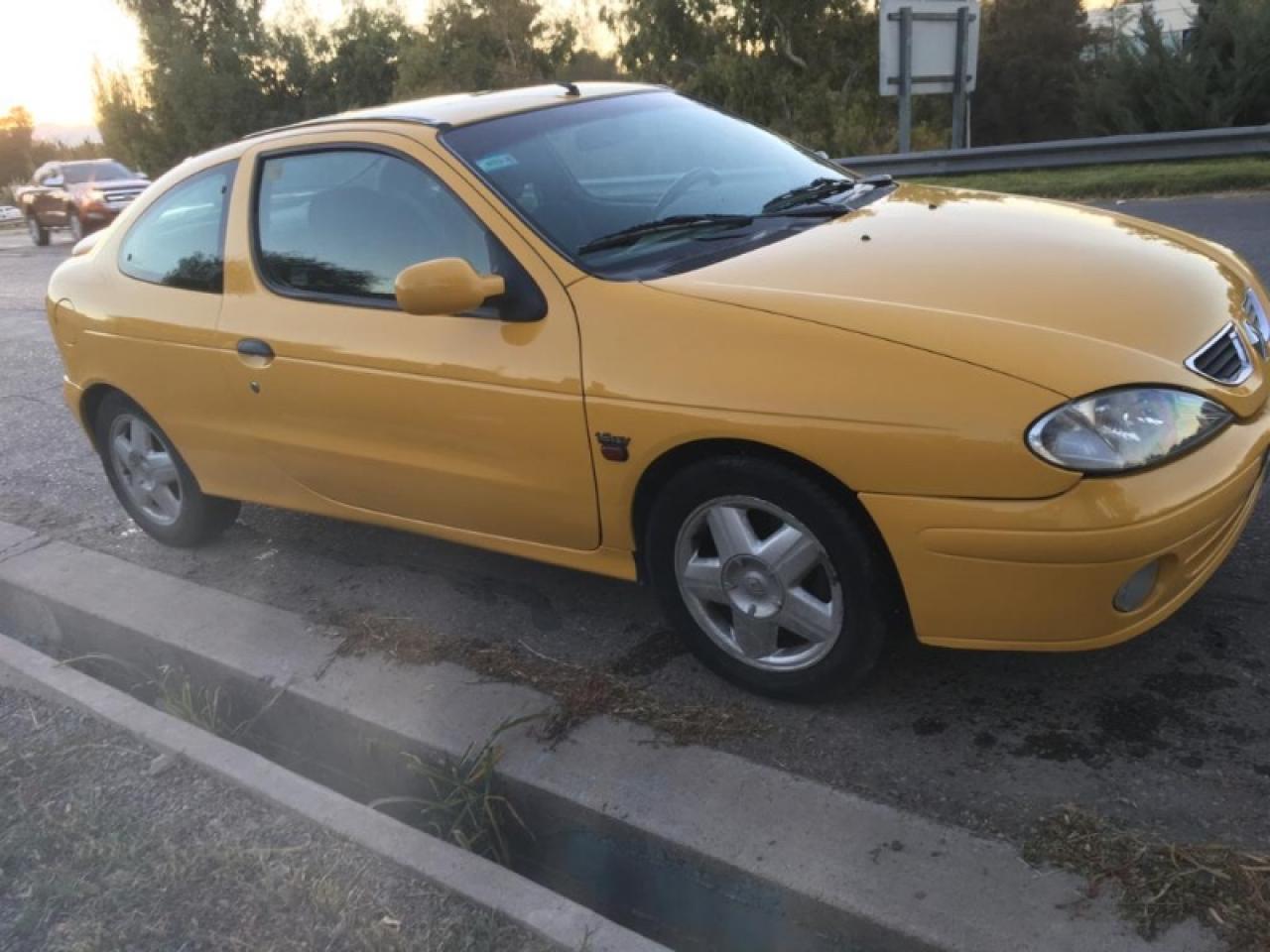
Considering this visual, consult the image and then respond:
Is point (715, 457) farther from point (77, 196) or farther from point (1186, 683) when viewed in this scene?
point (77, 196)

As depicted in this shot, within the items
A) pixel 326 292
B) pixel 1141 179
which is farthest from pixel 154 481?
pixel 1141 179

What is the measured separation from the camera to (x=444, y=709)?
336 centimetres

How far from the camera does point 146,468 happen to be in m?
4.82

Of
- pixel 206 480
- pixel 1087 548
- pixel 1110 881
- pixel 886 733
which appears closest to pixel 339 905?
pixel 886 733

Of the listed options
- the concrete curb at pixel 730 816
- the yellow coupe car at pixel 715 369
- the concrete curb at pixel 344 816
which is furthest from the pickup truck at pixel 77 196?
the concrete curb at pixel 344 816

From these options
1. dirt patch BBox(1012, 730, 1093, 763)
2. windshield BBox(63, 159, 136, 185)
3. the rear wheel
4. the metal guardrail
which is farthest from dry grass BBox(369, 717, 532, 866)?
the rear wheel

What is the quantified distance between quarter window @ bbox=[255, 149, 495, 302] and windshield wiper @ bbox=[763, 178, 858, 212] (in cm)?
98

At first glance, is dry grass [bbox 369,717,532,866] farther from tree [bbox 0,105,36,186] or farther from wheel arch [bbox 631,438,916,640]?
tree [bbox 0,105,36,186]

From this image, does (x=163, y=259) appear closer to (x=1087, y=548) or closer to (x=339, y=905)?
(x=339, y=905)

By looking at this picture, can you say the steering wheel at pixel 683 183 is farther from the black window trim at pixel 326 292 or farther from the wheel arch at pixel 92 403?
the wheel arch at pixel 92 403

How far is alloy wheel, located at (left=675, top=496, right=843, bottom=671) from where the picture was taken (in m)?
2.96

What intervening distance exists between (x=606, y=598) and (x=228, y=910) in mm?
1702

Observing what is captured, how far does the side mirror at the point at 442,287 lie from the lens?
320cm

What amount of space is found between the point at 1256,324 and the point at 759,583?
155cm
